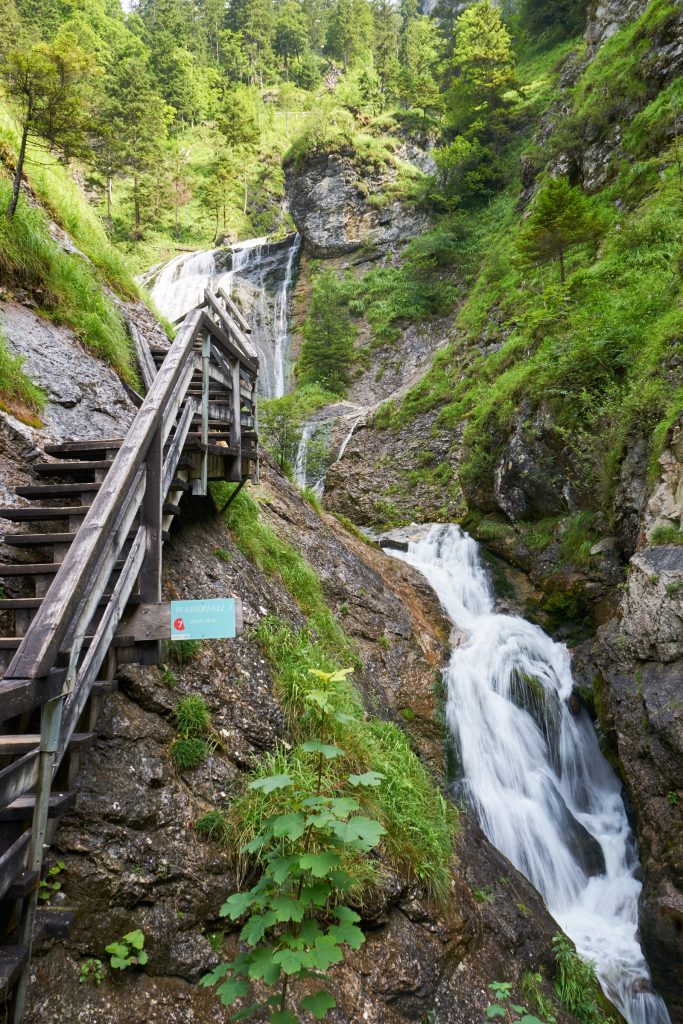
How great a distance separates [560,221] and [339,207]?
20.9 m

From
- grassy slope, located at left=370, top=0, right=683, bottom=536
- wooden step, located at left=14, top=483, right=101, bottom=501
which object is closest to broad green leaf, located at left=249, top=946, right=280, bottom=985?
wooden step, located at left=14, top=483, right=101, bottom=501

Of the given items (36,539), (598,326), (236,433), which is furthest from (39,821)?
(598,326)

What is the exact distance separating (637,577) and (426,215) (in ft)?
91.0

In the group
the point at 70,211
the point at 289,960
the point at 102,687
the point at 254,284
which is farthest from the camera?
the point at 254,284

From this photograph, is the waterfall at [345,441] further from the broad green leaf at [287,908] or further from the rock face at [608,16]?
the rock face at [608,16]

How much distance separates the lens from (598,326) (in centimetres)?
1133

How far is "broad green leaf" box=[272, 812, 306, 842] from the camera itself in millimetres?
2289

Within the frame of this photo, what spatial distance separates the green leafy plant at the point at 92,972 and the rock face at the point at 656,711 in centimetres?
546

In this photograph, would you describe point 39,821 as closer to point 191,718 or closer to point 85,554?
point 85,554

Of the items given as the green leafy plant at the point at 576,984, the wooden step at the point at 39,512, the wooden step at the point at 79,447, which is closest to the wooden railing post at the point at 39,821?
the wooden step at the point at 39,512

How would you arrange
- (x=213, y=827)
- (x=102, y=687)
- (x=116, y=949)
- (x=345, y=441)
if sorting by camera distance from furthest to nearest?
1. (x=345, y=441)
2. (x=213, y=827)
3. (x=102, y=687)
4. (x=116, y=949)

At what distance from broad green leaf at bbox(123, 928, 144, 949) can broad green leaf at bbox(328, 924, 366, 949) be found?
1432 millimetres

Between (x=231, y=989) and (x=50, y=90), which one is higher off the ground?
(x=50, y=90)

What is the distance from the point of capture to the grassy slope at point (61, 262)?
24.0ft
